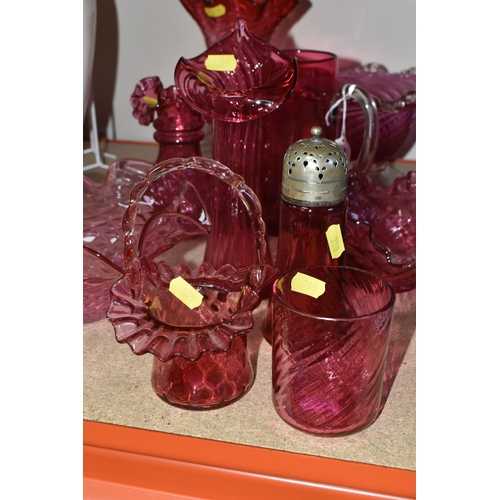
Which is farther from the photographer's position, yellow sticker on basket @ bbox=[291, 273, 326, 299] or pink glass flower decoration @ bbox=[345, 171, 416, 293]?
pink glass flower decoration @ bbox=[345, 171, 416, 293]

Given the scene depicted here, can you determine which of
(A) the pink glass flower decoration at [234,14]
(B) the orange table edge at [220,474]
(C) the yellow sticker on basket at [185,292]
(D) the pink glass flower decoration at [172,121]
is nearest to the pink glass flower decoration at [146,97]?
(D) the pink glass flower decoration at [172,121]

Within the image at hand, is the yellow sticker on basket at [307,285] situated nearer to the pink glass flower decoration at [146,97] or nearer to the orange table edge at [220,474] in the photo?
the orange table edge at [220,474]

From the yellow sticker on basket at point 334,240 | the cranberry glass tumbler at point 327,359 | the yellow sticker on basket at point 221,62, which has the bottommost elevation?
the cranberry glass tumbler at point 327,359

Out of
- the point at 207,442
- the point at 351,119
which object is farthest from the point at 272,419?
the point at 351,119

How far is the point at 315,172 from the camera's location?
62 centimetres

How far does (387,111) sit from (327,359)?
59cm

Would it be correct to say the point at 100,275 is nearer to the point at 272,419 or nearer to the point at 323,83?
the point at 272,419

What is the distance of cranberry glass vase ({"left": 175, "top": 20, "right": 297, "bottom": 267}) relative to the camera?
0.69 m

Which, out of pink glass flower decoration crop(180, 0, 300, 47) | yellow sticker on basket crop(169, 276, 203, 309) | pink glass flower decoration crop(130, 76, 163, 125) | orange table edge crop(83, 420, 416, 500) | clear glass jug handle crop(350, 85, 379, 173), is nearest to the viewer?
orange table edge crop(83, 420, 416, 500)

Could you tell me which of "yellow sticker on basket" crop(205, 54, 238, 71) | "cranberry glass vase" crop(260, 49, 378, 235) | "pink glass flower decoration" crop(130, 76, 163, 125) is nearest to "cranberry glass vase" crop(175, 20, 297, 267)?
"yellow sticker on basket" crop(205, 54, 238, 71)

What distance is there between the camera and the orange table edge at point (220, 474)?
0.53 m

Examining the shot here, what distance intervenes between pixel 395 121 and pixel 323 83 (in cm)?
26

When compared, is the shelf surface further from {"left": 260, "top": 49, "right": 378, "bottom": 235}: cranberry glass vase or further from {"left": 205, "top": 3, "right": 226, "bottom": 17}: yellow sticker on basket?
{"left": 205, "top": 3, "right": 226, "bottom": 17}: yellow sticker on basket

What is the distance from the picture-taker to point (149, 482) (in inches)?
21.4
